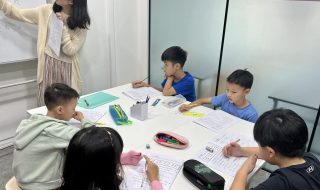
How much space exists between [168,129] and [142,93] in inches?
25.6

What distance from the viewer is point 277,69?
229cm

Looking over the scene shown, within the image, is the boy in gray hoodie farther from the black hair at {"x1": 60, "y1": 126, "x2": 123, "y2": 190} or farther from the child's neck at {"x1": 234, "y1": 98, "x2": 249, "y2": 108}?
the child's neck at {"x1": 234, "y1": 98, "x2": 249, "y2": 108}

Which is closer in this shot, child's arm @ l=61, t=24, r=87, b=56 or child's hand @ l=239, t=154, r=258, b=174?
child's hand @ l=239, t=154, r=258, b=174

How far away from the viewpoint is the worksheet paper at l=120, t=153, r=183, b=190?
112 centimetres

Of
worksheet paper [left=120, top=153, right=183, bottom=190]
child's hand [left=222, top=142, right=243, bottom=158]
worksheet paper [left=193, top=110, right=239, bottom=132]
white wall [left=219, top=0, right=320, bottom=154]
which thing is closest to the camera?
worksheet paper [left=120, top=153, right=183, bottom=190]

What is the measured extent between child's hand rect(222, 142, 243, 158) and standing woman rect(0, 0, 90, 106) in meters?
1.56

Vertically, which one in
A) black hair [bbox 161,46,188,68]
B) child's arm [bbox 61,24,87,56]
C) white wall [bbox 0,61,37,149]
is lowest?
white wall [bbox 0,61,37,149]

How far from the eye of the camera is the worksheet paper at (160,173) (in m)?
1.12

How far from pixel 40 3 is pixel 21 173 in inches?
67.1

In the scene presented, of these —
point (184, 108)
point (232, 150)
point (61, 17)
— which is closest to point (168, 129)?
point (184, 108)

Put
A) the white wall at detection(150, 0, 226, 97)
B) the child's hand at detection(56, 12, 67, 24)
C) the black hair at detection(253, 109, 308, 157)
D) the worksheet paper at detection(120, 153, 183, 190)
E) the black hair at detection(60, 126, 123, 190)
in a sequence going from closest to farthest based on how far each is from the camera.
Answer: the black hair at detection(60, 126, 123, 190) → the black hair at detection(253, 109, 308, 157) → the worksheet paper at detection(120, 153, 183, 190) → the child's hand at detection(56, 12, 67, 24) → the white wall at detection(150, 0, 226, 97)

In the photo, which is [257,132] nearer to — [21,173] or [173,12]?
[21,173]

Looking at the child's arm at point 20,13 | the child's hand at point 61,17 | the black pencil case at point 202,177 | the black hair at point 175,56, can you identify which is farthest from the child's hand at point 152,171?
the child's arm at point 20,13

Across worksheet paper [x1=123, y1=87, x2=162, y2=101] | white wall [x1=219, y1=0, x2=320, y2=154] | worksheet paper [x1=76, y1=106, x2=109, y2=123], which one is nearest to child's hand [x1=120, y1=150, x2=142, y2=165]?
worksheet paper [x1=76, y1=106, x2=109, y2=123]
